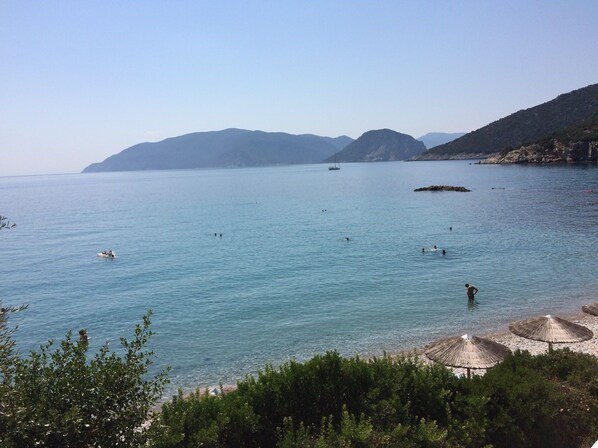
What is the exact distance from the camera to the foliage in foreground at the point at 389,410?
359 inches

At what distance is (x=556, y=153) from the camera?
158250mm

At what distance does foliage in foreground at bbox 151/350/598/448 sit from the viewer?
9125 mm

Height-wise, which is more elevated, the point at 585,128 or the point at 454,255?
the point at 585,128

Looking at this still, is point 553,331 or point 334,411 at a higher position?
point 334,411

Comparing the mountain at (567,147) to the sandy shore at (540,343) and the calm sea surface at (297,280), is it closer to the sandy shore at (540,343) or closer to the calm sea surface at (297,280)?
the calm sea surface at (297,280)

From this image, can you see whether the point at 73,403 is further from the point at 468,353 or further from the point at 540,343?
the point at 540,343

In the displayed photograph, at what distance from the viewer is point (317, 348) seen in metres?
23.4

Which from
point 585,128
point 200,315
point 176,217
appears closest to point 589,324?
point 200,315

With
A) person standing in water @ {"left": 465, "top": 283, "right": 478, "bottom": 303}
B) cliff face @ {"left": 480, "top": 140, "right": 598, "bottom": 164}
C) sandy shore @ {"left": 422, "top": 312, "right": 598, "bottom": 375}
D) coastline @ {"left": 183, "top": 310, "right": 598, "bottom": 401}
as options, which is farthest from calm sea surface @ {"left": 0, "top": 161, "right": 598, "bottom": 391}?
cliff face @ {"left": 480, "top": 140, "right": 598, "bottom": 164}

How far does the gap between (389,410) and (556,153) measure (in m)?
179

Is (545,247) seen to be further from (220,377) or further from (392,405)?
(392,405)

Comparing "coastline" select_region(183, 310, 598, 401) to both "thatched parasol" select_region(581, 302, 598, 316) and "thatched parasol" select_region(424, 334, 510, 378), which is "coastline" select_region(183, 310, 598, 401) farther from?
"thatched parasol" select_region(424, 334, 510, 378)

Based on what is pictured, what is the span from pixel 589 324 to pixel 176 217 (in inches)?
2941

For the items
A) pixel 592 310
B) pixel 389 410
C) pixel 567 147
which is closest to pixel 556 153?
pixel 567 147
